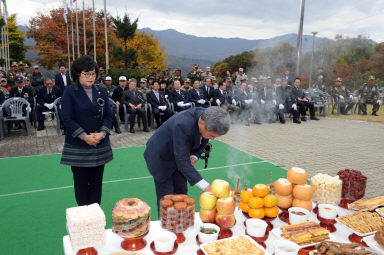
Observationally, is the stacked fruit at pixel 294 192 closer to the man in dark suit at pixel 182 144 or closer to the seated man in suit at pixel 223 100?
the man in dark suit at pixel 182 144

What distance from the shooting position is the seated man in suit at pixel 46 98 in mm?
10939

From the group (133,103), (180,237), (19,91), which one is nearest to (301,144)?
(133,103)

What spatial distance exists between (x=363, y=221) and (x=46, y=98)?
11238 mm

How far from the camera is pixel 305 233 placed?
2242 mm

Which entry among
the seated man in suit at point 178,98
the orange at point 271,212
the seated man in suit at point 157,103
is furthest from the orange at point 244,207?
the seated man in suit at point 178,98

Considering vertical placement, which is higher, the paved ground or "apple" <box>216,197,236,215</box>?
"apple" <box>216,197,236,215</box>

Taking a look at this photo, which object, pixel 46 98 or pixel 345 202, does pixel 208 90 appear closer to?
pixel 46 98

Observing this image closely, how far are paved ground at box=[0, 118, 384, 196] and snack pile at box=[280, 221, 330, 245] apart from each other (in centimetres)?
396

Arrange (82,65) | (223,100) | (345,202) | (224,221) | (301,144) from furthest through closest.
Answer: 1. (223,100)
2. (301,144)
3. (82,65)
4. (345,202)
5. (224,221)

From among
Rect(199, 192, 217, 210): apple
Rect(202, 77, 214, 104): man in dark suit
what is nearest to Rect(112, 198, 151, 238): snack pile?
Rect(199, 192, 217, 210): apple

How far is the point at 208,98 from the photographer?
44.2ft

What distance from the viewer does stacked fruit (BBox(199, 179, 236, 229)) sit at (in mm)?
2373

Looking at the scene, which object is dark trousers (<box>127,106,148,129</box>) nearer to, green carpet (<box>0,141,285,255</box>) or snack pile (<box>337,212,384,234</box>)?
green carpet (<box>0,141,285,255</box>)

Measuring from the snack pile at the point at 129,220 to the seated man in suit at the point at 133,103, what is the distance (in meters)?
9.16
